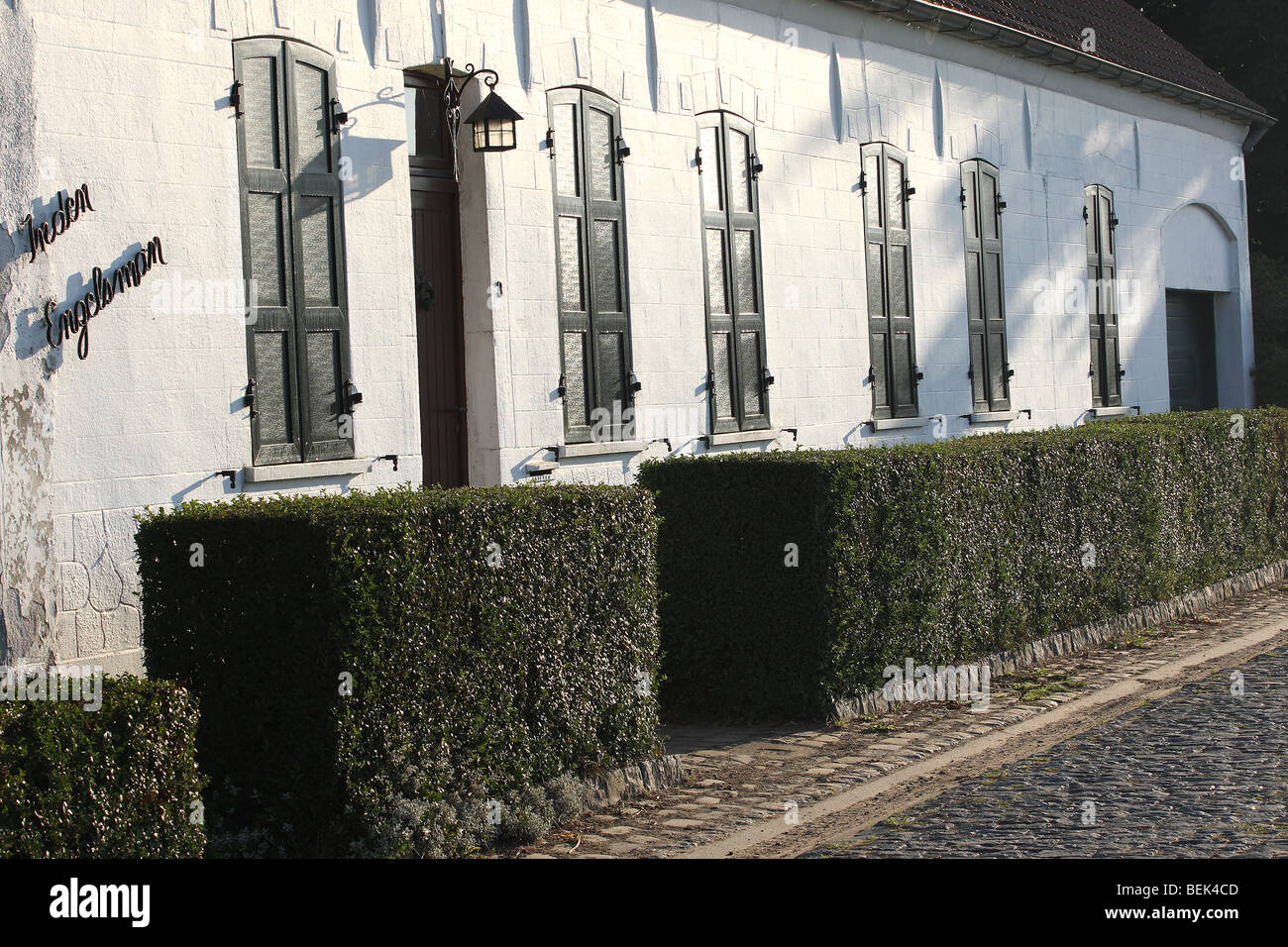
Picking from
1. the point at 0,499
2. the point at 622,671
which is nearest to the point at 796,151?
the point at 622,671

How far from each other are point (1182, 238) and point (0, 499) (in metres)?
17.5

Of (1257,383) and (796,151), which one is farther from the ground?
(796,151)

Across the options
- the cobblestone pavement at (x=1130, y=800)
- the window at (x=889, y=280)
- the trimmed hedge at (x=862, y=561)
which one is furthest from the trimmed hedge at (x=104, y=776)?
the window at (x=889, y=280)

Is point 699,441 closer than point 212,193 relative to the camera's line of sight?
No

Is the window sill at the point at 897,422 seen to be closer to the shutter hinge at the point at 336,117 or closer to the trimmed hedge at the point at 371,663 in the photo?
the shutter hinge at the point at 336,117

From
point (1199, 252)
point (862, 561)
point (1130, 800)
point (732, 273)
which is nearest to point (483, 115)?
point (732, 273)

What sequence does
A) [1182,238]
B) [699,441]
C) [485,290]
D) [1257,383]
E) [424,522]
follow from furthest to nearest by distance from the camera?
[1257,383] < [1182,238] < [699,441] < [485,290] < [424,522]

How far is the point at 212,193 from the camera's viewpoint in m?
7.97

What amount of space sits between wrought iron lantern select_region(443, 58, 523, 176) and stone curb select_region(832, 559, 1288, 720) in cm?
426

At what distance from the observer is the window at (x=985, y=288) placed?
15.3 metres

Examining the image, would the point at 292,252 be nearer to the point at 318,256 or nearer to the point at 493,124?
the point at 318,256

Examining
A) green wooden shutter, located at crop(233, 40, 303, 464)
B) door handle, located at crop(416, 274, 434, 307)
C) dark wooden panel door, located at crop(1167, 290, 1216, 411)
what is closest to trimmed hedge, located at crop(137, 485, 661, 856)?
green wooden shutter, located at crop(233, 40, 303, 464)

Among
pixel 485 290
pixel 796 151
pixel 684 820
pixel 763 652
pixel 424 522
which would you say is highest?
pixel 796 151

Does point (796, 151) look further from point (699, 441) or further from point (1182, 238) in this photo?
point (1182, 238)
